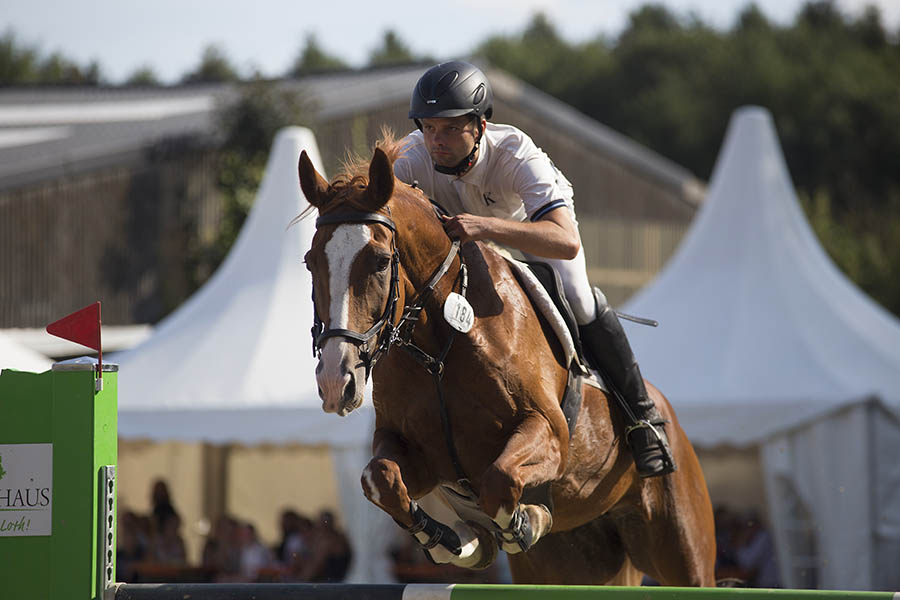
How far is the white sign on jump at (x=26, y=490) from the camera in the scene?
11.5 feet

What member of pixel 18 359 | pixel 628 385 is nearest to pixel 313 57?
pixel 18 359

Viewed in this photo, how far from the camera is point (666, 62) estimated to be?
1841 inches

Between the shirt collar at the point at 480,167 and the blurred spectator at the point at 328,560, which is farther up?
the shirt collar at the point at 480,167

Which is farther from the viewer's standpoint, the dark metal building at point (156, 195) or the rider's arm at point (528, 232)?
the dark metal building at point (156, 195)

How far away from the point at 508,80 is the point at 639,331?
11.1 meters

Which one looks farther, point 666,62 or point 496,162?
point 666,62

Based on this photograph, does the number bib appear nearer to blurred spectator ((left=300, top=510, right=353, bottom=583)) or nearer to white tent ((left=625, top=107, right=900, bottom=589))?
white tent ((left=625, top=107, right=900, bottom=589))

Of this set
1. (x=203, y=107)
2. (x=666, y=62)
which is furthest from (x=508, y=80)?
(x=666, y=62)

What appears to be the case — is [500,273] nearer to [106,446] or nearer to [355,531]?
[106,446]

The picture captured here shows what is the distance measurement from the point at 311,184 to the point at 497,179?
2.82 feet

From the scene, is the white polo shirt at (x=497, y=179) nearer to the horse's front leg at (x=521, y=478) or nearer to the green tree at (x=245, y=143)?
the horse's front leg at (x=521, y=478)

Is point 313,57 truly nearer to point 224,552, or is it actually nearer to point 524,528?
point 224,552

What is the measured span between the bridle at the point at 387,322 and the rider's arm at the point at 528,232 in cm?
8

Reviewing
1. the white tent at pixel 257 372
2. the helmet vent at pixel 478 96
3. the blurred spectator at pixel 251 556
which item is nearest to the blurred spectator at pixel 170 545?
the blurred spectator at pixel 251 556
